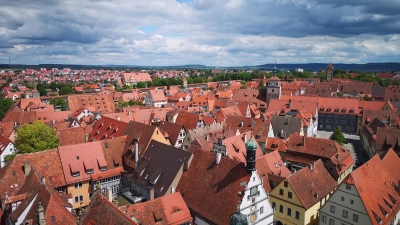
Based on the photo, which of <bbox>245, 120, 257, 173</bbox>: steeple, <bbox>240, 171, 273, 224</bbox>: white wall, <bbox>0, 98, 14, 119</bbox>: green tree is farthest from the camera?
<bbox>0, 98, 14, 119</bbox>: green tree

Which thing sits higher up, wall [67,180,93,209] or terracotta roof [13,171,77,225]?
terracotta roof [13,171,77,225]

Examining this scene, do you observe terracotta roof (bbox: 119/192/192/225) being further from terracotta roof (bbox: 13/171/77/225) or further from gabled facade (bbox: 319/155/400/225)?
gabled facade (bbox: 319/155/400/225)

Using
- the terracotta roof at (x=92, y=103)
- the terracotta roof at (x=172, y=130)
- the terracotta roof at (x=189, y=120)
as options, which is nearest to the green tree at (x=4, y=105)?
the terracotta roof at (x=92, y=103)

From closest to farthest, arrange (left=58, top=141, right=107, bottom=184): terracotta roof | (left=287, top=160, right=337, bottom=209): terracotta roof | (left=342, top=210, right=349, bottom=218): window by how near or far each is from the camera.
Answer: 1. (left=342, top=210, right=349, bottom=218): window
2. (left=287, top=160, right=337, bottom=209): terracotta roof
3. (left=58, top=141, right=107, bottom=184): terracotta roof

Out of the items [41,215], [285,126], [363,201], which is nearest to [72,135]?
[41,215]

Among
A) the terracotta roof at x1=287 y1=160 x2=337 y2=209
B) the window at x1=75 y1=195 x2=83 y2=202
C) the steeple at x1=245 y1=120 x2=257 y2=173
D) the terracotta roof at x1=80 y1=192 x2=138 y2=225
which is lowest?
the window at x1=75 y1=195 x2=83 y2=202

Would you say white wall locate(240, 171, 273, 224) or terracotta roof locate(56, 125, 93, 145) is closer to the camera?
white wall locate(240, 171, 273, 224)

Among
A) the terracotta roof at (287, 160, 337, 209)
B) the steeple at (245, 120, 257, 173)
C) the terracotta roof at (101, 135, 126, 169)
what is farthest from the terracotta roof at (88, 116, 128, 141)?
the terracotta roof at (287, 160, 337, 209)

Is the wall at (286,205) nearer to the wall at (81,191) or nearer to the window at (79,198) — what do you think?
the wall at (81,191)
